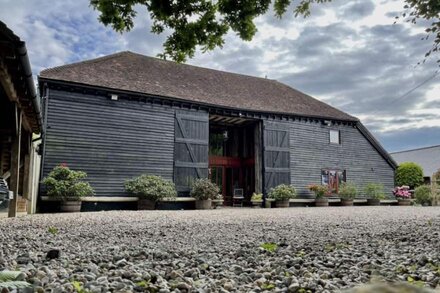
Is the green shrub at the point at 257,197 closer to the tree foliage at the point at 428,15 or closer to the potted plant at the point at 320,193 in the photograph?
the potted plant at the point at 320,193

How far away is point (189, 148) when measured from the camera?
594 inches

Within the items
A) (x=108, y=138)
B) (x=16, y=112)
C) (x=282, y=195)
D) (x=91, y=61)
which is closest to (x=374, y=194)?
(x=282, y=195)

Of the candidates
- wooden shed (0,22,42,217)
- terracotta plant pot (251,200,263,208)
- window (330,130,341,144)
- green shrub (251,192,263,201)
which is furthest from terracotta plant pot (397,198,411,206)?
wooden shed (0,22,42,217)

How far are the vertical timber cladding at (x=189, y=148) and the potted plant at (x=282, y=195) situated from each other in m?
3.51

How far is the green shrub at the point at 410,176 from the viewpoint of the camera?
83.0 feet

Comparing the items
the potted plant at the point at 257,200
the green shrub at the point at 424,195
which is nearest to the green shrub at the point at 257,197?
the potted plant at the point at 257,200

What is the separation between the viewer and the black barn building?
42.6 ft

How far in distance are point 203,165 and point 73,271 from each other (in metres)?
12.7

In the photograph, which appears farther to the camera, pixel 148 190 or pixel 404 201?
pixel 404 201

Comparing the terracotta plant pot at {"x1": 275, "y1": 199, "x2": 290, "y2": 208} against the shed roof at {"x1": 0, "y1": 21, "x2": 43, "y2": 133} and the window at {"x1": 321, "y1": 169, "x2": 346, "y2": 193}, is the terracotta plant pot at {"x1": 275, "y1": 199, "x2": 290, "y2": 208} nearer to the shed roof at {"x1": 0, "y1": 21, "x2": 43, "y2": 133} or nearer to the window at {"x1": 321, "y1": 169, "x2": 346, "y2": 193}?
the window at {"x1": 321, "y1": 169, "x2": 346, "y2": 193}

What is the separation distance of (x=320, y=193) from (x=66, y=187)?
11654mm

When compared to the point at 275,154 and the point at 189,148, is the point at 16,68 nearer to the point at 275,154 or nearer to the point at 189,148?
the point at 189,148

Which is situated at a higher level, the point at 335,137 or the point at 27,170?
the point at 335,137

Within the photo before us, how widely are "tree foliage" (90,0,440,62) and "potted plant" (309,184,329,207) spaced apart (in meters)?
13.4
